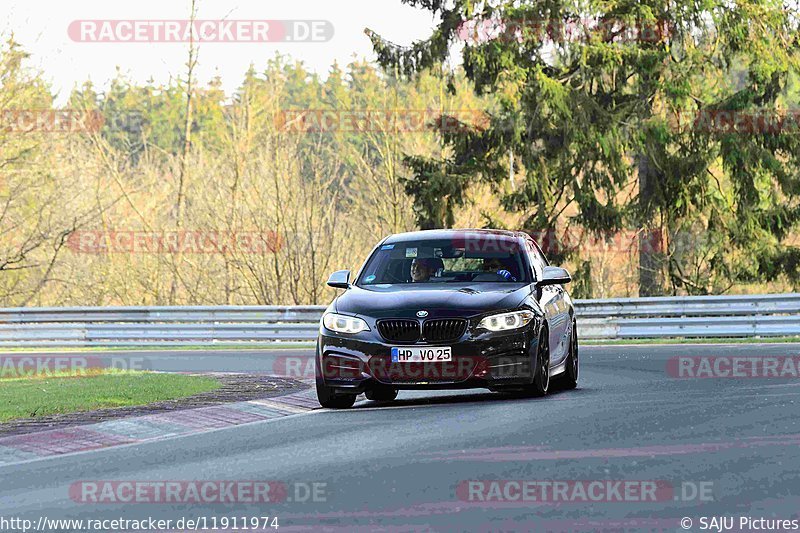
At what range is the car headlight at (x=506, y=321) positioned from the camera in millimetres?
14133

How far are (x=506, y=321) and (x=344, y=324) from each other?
1561mm

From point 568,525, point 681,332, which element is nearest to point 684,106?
point 681,332

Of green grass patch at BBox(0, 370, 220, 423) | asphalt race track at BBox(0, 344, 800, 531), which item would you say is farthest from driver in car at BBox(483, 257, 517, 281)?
green grass patch at BBox(0, 370, 220, 423)

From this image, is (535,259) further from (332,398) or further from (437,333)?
(332,398)

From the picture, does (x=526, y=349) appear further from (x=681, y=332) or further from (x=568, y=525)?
(x=681, y=332)

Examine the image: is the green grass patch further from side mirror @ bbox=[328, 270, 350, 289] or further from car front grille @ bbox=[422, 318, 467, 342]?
car front grille @ bbox=[422, 318, 467, 342]

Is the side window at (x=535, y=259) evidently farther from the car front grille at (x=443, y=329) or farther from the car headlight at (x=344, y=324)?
the car headlight at (x=344, y=324)

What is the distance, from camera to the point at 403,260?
51.1 feet

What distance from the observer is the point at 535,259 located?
16.2 metres

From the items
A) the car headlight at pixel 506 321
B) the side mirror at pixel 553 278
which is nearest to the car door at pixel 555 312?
the side mirror at pixel 553 278

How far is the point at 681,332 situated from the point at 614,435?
1769 cm

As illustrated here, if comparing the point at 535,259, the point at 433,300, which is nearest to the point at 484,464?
the point at 433,300

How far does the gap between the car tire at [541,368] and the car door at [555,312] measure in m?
0.26

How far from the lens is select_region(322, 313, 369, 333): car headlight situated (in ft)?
46.8
